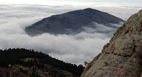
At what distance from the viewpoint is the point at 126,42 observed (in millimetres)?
24625

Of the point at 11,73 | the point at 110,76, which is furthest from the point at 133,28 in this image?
the point at 11,73

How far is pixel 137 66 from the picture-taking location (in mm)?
21344

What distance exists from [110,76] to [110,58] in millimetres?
4244

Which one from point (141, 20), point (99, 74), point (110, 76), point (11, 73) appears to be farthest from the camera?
point (11, 73)

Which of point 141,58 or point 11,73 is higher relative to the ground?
point 141,58

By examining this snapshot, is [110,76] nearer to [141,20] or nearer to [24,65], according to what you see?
[141,20]

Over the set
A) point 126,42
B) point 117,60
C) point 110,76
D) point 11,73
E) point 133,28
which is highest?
point 133,28

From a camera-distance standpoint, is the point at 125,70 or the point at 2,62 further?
the point at 2,62

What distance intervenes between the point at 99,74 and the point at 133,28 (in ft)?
39.5

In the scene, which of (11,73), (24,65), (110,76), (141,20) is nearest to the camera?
(110,76)

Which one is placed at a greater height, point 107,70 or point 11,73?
point 107,70

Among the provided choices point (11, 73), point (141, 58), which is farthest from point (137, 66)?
point (11, 73)

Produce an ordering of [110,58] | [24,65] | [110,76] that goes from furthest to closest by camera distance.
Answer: [24,65]
[110,58]
[110,76]

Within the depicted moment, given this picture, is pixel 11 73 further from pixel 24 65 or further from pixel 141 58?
pixel 141 58
